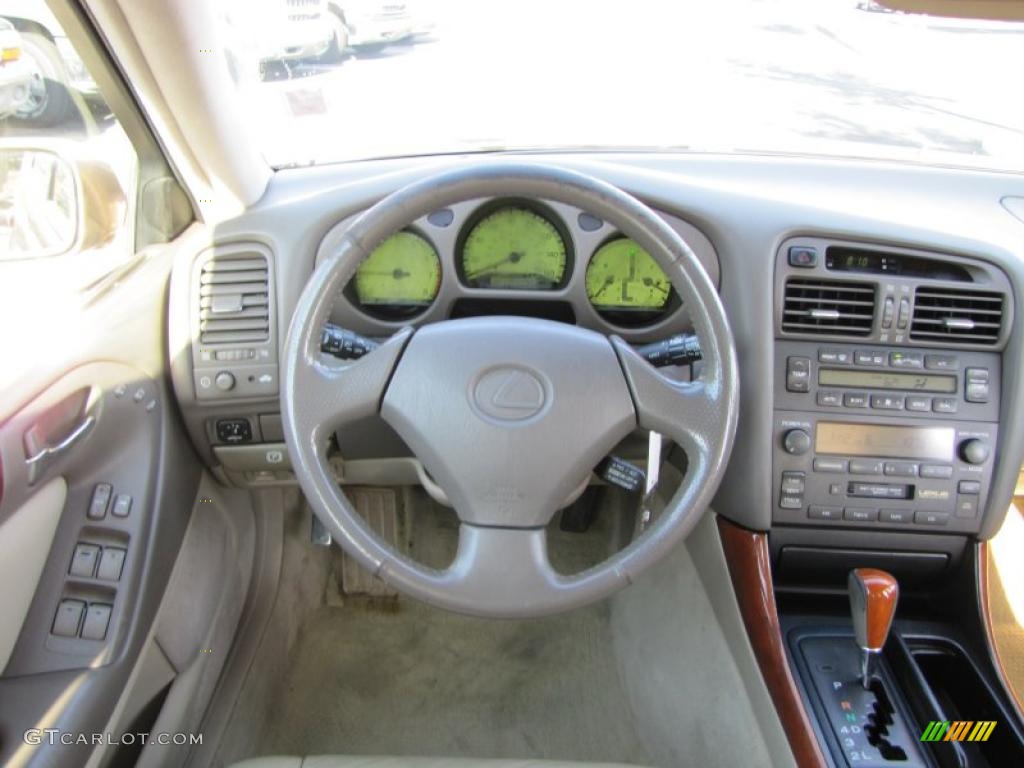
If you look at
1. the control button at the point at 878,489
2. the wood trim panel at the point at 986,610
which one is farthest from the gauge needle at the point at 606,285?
the wood trim panel at the point at 986,610

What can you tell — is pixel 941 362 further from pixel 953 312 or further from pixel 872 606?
pixel 872 606

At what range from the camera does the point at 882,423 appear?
177 centimetres

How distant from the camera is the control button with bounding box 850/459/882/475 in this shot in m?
1.77

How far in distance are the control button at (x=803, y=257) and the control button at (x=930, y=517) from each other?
2.01 feet

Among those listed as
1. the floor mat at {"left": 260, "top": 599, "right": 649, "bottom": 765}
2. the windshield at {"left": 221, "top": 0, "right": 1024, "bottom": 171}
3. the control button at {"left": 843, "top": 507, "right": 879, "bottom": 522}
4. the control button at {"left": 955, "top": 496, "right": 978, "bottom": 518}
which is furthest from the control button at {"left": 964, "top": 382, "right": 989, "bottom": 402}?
the floor mat at {"left": 260, "top": 599, "right": 649, "bottom": 765}

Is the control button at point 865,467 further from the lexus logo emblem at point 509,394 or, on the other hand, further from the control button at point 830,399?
the lexus logo emblem at point 509,394

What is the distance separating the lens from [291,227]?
5.77ft

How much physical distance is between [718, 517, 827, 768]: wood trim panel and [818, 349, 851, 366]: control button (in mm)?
417

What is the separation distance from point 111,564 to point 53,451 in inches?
10.4

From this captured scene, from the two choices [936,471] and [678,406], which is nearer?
[678,406]

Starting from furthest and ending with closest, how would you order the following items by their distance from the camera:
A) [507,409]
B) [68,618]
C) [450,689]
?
[450,689], [68,618], [507,409]

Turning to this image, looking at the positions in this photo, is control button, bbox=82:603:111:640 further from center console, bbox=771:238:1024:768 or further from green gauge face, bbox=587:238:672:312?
center console, bbox=771:238:1024:768
